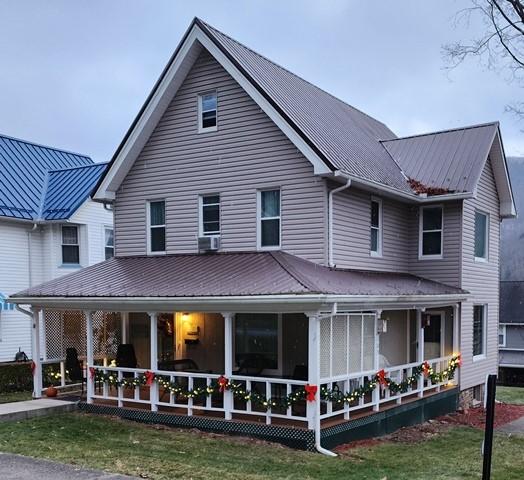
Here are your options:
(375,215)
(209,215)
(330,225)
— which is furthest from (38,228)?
(330,225)

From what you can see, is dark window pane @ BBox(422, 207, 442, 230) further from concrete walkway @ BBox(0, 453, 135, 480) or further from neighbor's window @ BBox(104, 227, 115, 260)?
concrete walkway @ BBox(0, 453, 135, 480)

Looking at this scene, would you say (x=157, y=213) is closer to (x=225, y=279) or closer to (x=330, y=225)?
(x=225, y=279)

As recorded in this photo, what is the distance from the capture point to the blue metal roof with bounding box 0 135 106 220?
69.6 ft

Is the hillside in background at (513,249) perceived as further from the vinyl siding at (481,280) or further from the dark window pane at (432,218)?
the dark window pane at (432,218)

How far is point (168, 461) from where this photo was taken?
9.51m

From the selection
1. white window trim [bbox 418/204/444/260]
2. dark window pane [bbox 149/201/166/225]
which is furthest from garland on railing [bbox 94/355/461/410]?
dark window pane [bbox 149/201/166/225]

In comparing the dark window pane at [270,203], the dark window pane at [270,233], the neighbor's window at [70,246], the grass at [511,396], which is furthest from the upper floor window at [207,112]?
the grass at [511,396]

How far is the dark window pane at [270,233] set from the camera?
1440cm

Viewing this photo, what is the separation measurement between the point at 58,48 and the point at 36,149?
→ 1653cm

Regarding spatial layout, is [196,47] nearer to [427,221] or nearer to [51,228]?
[427,221]

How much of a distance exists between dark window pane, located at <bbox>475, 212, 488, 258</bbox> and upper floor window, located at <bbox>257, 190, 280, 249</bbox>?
284 inches

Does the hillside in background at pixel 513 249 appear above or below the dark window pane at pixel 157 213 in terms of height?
below

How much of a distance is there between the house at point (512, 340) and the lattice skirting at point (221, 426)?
37.8 metres

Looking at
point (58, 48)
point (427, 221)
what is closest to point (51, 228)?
point (427, 221)
